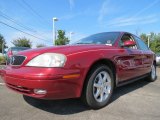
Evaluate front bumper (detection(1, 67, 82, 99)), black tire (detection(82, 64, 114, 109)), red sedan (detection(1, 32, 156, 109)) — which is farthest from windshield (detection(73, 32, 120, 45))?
front bumper (detection(1, 67, 82, 99))

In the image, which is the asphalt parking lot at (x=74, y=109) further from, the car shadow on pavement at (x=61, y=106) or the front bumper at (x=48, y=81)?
the front bumper at (x=48, y=81)

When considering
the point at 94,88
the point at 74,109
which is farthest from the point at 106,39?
the point at 74,109

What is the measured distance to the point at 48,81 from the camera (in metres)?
2.89

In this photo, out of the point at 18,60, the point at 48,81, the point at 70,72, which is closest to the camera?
the point at 48,81

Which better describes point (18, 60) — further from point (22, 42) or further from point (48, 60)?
point (22, 42)

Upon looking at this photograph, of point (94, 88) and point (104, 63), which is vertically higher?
point (104, 63)

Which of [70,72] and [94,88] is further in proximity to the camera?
[94,88]

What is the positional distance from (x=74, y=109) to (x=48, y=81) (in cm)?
87

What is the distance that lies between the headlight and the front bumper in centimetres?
8

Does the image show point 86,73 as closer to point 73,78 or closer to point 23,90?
point 73,78

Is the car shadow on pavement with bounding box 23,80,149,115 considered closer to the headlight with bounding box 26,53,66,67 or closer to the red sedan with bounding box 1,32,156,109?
the red sedan with bounding box 1,32,156,109

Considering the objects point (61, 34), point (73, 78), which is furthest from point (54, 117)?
point (61, 34)

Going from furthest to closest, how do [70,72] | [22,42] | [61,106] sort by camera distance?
[22,42], [61,106], [70,72]

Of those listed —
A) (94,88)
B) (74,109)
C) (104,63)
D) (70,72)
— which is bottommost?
(74,109)
